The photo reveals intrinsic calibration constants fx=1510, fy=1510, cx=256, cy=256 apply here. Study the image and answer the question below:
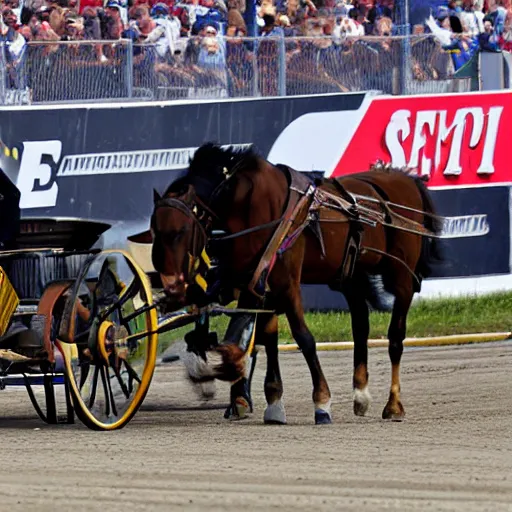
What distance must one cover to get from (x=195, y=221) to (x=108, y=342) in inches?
37.8

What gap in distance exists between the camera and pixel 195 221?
9.66 meters

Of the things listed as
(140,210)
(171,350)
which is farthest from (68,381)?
(140,210)

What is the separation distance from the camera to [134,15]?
18.7 metres

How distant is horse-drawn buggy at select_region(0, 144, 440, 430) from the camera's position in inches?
372

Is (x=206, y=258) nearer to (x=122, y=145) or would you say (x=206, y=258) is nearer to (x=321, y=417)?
(x=321, y=417)

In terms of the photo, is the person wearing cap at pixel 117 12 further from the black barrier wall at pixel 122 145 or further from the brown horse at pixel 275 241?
the brown horse at pixel 275 241

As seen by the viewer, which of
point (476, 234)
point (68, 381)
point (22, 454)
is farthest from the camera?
point (476, 234)

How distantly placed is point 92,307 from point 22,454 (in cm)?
159

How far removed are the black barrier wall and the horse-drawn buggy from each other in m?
7.64

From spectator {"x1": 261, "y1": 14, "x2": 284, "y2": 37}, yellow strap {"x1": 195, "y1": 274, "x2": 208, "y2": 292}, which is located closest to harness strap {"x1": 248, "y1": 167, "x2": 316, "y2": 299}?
yellow strap {"x1": 195, "y1": 274, "x2": 208, "y2": 292}

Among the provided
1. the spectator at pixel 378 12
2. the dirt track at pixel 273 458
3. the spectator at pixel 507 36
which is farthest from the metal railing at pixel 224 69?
the dirt track at pixel 273 458

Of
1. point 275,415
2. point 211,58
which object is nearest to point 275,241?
point 275,415

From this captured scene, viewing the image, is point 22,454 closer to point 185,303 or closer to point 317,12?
point 185,303

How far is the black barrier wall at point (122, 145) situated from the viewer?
715 inches
